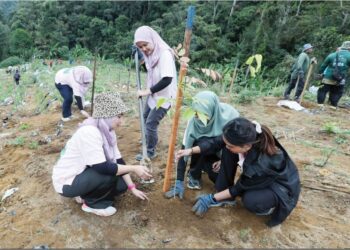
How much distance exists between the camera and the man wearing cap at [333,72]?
18.6 ft

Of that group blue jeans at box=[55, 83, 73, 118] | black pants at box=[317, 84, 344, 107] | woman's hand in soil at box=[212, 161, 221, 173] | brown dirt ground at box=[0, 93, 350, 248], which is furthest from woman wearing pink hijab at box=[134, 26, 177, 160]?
black pants at box=[317, 84, 344, 107]

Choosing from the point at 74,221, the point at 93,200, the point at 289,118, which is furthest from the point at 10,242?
the point at 289,118

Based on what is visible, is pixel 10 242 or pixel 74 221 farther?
pixel 74 221

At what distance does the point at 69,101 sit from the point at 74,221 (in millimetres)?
2722

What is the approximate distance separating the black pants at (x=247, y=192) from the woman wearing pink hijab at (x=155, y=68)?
83 cm

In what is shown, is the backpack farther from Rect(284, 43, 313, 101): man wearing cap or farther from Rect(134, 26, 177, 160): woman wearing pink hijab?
Rect(134, 26, 177, 160): woman wearing pink hijab

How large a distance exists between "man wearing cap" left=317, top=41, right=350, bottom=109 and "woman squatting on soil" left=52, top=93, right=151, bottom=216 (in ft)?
16.7

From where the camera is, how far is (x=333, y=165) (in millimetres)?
3273

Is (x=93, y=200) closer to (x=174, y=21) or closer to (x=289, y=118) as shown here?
(x=289, y=118)

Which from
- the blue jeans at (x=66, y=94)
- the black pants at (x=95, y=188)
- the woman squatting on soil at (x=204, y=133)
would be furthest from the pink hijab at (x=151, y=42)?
the blue jeans at (x=66, y=94)

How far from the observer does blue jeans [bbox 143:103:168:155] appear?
9.61ft

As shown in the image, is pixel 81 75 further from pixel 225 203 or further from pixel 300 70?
pixel 300 70

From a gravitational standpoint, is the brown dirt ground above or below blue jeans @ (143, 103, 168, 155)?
below

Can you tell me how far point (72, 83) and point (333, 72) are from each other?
192 inches
